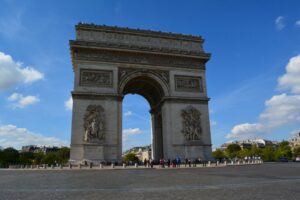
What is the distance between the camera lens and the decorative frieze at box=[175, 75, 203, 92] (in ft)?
100

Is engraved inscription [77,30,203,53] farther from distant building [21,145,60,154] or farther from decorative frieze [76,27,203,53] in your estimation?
distant building [21,145,60,154]

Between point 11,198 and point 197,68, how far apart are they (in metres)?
27.3

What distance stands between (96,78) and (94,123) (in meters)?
4.78

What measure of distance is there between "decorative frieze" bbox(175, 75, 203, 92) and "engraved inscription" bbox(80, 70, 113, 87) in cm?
746

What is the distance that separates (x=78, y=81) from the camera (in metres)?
27.4

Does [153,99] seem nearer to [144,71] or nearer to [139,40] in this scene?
[144,71]

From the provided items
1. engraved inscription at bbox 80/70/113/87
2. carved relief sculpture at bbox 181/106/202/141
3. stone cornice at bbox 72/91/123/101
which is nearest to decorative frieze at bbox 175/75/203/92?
carved relief sculpture at bbox 181/106/202/141

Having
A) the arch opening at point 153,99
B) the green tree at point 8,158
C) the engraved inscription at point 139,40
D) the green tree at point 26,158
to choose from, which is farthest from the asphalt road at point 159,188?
the green tree at point 26,158

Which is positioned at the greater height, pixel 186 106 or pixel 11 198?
pixel 186 106

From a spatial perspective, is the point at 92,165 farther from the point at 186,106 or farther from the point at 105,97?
the point at 186,106

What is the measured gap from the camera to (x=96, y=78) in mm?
28125

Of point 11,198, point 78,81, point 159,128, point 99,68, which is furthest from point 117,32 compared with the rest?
point 11,198

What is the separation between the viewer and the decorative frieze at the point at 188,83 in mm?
30547

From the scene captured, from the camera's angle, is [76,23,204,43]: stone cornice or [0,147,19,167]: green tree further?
[0,147,19,167]: green tree
